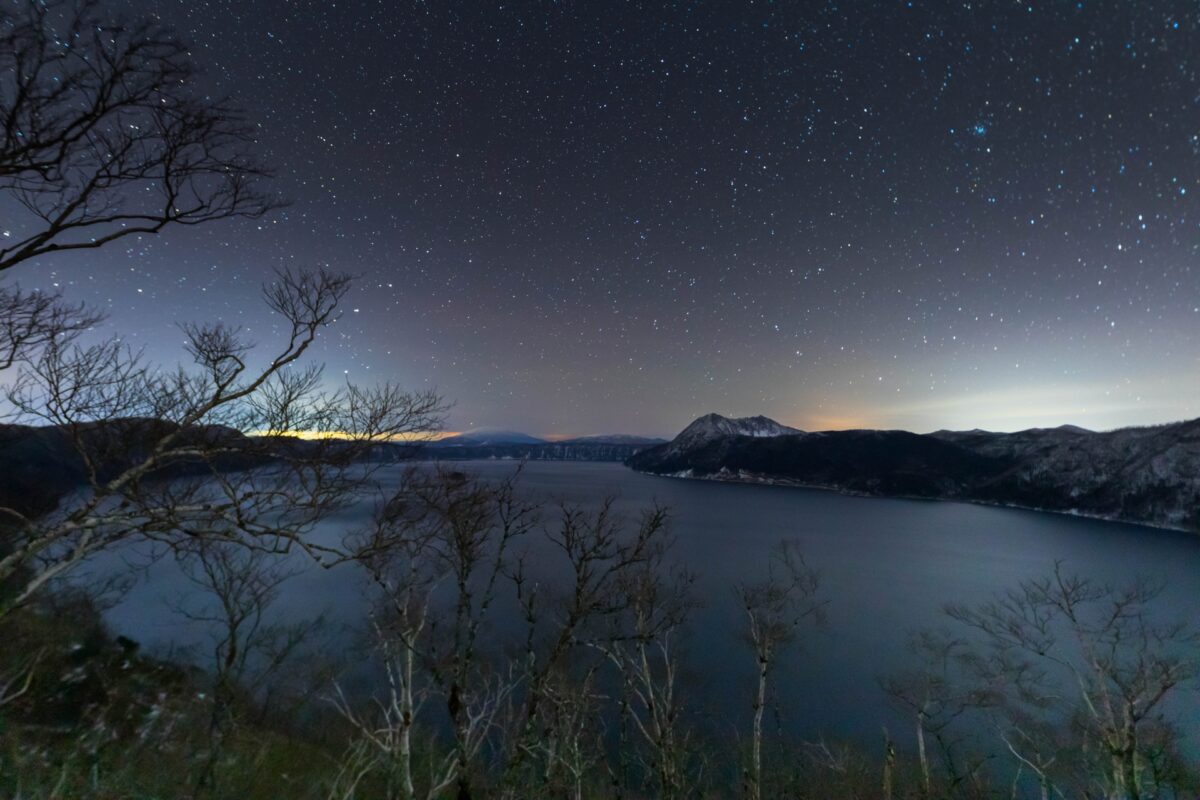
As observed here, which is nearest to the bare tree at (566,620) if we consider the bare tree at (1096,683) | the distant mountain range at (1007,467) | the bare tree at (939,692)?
the bare tree at (1096,683)

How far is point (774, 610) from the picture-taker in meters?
22.3

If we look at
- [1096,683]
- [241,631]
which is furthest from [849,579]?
[241,631]

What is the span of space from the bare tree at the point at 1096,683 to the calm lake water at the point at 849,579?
11.9 ft

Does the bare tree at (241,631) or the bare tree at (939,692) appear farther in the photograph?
the bare tree at (939,692)

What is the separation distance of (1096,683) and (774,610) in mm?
19603

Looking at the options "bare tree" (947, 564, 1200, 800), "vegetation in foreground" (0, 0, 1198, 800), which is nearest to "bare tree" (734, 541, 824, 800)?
"vegetation in foreground" (0, 0, 1198, 800)

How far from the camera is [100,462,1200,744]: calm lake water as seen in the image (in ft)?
85.5

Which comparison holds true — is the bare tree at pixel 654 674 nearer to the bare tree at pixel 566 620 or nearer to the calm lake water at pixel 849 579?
the bare tree at pixel 566 620

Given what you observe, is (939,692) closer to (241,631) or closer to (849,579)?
(849,579)

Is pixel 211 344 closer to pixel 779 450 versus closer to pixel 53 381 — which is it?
pixel 53 381

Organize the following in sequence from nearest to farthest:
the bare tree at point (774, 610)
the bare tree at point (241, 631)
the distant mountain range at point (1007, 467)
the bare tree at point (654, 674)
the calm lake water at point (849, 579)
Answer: the bare tree at point (654, 674) < the bare tree at point (241, 631) < the bare tree at point (774, 610) < the calm lake water at point (849, 579) < the distant mountain range at point (1007, 467)

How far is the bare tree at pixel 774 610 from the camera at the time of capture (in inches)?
680

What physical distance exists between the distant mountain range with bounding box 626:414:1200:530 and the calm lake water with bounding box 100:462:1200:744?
1463cm

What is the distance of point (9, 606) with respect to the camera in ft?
13.4
